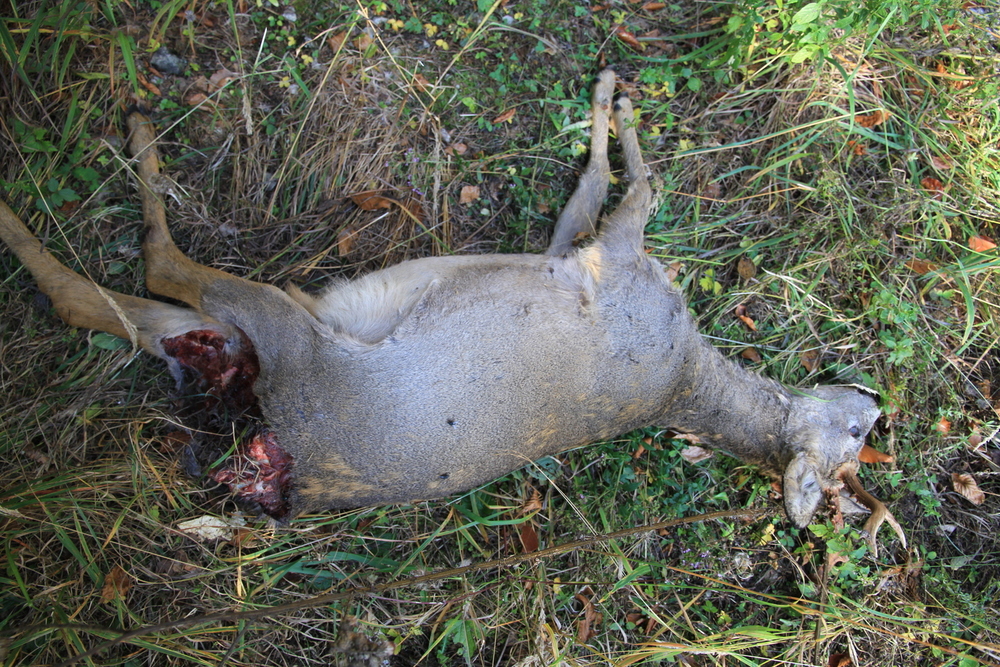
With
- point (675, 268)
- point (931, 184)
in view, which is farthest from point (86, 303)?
A: point (931, 184)

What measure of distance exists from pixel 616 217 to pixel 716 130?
103 centimetres

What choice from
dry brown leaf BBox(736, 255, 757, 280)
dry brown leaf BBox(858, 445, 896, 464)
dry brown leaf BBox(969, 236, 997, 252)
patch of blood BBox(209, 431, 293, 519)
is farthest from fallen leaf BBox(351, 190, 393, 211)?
dry brown leaf BBox(969, 236, 997, 252)

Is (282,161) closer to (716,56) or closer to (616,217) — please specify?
(616,217)

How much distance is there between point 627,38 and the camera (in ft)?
12.2

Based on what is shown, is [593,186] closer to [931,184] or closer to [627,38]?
[627,38]

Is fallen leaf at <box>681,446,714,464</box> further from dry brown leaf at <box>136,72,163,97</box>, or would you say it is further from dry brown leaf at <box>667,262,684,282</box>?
dry brown leaf at <box>136,72,163,97</box>

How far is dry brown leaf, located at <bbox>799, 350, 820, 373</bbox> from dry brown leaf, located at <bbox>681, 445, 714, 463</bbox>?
0.83 m

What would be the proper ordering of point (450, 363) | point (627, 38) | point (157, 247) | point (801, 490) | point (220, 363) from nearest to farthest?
point (450, 363), point (220, 363), point (157, 247), point (801, 490), point (627, 38)

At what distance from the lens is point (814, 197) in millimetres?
3791

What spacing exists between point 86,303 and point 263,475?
1.23m

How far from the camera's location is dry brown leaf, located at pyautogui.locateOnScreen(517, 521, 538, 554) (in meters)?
3.40

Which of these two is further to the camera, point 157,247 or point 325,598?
point 157,247

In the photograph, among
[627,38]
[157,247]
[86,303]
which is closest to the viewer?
[86,303]

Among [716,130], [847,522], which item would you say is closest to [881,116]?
[716,130]
